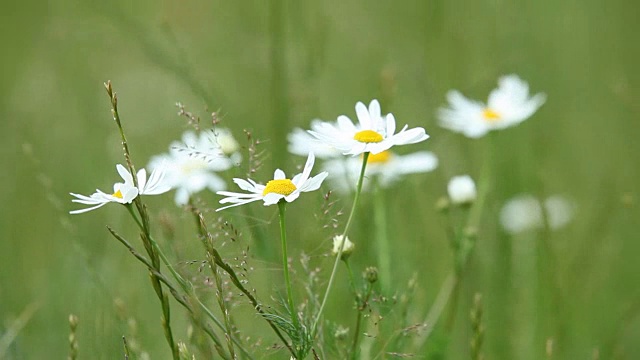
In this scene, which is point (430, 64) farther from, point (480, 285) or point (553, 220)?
point (480, 285)

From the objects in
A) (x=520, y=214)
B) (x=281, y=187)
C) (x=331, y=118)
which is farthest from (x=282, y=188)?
(x=331, y=118)

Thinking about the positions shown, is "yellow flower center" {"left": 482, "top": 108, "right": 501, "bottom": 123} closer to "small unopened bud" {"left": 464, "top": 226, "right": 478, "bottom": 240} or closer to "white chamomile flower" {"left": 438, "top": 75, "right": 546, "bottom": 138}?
"white chamomile flower" {"left": 438, "top": 75, "right": 546, "bottom": 138}

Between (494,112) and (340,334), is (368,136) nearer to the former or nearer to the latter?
(340,334)

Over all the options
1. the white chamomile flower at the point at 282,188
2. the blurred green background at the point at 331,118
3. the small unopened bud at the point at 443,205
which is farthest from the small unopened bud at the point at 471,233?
the white chamomile flower at the point at 282,188

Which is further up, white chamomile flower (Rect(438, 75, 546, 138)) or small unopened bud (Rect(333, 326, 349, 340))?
white chamomile flower (Rect(438, 75, 546, 138))

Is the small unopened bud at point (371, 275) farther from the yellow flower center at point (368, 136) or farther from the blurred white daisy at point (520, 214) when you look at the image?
the blurred white daisy at point (520, 214)

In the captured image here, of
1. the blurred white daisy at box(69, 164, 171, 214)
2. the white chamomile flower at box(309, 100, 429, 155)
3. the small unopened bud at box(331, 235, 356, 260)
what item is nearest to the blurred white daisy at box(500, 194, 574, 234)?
the white chamomile flower at box(309, 100, 429, 155)
